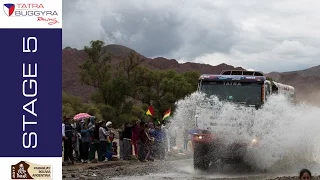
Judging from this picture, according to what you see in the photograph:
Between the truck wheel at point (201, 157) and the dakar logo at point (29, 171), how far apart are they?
42.0 feet

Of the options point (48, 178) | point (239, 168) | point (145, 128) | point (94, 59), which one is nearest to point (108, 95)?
point (94, 59)

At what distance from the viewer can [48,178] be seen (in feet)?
24.1

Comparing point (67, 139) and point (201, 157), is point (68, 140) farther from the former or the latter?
point (201, 157)

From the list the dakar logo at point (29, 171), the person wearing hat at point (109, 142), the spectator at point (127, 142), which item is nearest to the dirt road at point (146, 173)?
the person wearing hat at point (109, 142)

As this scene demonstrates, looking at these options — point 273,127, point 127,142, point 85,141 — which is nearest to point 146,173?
point 85,141

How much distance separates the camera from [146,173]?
2072 centimetres

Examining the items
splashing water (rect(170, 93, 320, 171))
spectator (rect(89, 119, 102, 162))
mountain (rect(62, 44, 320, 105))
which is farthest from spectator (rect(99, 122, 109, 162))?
mountain (rect(62, 44, 320, 105))

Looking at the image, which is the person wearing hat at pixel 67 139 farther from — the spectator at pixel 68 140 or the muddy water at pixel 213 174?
the muddy water at pixel 213 174

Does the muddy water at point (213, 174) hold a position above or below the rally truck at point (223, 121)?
below

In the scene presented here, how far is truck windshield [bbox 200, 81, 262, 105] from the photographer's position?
1989cm

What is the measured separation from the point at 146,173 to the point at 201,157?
1.97 metres

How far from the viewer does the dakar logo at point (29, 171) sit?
23.6 feet

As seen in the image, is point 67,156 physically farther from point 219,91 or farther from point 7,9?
point 7,9

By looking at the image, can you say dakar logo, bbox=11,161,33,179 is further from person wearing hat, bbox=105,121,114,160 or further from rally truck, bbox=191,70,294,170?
person wearing hat, bbox=105,121,114,160
